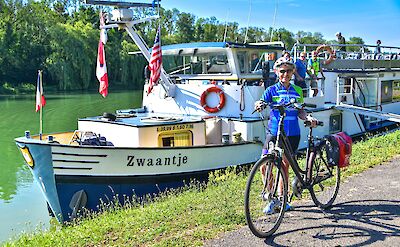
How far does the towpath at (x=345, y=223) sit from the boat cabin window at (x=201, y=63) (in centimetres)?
573

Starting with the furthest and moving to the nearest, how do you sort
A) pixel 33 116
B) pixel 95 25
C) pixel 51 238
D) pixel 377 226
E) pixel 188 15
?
pixel 188 15
pixel 95 25
pixel 33 116
pixel 51 238
pixel 377 226

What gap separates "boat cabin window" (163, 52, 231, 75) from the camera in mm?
11403

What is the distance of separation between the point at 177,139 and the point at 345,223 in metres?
5.42

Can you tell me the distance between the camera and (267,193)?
16.0ft

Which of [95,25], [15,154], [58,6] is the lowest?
[15,154]

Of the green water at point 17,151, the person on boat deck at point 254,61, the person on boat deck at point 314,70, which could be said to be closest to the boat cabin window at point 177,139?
the person on boat deck at point 254,61

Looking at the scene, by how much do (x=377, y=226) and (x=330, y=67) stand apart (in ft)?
36.3

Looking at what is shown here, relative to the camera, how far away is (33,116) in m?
28.7

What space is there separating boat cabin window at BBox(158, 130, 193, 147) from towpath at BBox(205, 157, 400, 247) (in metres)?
4.24

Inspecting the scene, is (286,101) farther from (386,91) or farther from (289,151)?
(386,91)

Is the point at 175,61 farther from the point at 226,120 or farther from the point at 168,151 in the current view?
the point at 168,151

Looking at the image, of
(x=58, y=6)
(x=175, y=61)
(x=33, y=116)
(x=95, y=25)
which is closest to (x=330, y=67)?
(x=175, y=61)

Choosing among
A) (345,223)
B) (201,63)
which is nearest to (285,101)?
(345,223)

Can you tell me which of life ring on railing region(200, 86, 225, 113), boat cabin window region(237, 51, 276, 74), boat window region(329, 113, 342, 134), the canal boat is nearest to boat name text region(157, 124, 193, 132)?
the canal boat
